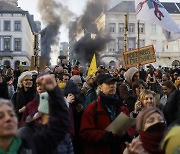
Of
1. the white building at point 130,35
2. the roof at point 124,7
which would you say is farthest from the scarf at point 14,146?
the roof at point 124,7

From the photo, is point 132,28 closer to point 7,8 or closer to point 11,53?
point 11,53

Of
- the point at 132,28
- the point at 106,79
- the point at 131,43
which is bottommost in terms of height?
the point at 106,79

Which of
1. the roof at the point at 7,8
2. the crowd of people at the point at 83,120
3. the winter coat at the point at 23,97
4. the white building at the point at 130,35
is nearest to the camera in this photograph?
the crowd of people at the point at 83,120

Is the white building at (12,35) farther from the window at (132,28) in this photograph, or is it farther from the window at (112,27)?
the window at (132,28)

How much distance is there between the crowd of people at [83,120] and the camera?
3260 millimetres

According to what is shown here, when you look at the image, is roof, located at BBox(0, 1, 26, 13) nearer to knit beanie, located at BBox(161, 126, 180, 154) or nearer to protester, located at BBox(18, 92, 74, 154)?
protester, located at BBox(18, 92, 74, 154)

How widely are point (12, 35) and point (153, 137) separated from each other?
7408 cm

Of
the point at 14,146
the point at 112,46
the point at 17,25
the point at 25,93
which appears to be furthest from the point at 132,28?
the point at 14,146

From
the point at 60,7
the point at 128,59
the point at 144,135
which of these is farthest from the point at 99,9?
the point at 144,135

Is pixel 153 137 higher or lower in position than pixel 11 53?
lower

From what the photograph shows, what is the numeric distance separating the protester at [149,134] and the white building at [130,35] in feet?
221

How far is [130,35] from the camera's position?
73.6 metres

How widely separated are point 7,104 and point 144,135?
1.03 meters

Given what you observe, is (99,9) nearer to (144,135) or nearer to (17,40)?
(17,40)
